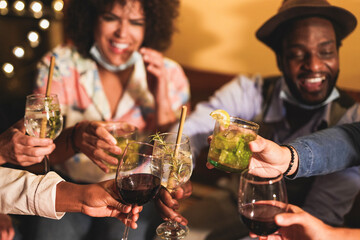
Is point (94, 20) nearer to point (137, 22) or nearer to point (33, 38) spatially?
point (137, 22)

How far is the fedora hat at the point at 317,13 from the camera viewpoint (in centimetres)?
197

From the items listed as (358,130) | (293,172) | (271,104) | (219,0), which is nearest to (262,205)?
(293,172)

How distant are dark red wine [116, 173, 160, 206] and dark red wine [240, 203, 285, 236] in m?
0.32

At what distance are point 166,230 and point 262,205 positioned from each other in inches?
20.0

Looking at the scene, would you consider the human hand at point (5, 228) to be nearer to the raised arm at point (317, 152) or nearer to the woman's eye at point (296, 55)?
the raised arm at point (317, 152)

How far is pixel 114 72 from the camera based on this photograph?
2.63 m

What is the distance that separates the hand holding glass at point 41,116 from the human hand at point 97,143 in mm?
201

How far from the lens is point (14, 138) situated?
1.58 m

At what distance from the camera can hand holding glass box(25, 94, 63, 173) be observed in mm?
1579

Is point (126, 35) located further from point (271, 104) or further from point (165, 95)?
point (271, 104)

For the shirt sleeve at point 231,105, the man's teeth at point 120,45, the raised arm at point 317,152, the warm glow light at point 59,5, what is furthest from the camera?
the warm glow light at point 59,5

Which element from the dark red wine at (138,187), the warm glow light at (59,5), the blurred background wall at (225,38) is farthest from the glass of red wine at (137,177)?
the warm glow light at (59,5)

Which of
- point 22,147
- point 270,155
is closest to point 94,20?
point 22,147

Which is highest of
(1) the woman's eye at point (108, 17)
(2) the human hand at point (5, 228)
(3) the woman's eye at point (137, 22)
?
(1) the woman's eye at point (108, 17)
